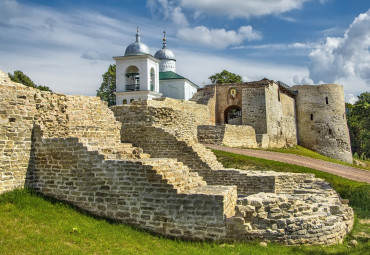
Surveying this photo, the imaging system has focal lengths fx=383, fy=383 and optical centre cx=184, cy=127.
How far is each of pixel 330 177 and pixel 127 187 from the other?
38.0ft

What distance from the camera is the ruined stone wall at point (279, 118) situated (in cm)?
3309

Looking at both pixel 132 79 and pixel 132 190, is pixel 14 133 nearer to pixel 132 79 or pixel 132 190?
pixel 132 190

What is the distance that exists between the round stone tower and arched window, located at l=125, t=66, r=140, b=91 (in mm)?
19239

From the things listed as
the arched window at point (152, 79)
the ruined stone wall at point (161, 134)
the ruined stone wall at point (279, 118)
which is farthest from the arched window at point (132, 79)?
the ruined stone wall at point (161, 134)

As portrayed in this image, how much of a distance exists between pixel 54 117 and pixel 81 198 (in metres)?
2.53

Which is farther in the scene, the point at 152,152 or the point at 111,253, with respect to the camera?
the point at 152,152

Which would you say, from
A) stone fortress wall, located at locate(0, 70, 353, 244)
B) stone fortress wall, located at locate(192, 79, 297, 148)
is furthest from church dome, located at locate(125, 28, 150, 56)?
stone fortress wall, located at locate(0, 70, 353, 244)

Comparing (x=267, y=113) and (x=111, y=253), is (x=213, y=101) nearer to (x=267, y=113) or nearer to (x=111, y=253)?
(x=267, y=113)

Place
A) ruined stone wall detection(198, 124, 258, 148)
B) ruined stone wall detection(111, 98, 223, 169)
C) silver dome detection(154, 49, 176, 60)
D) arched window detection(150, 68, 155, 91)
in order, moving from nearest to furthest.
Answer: ruined stone wall detection(111, 98, 223, 169)
ruined stone wall detection(198, 124, 258, 148)
arched window detection(150, 68, 155, 91)
silver dome detection(154, 49, 176, 60)

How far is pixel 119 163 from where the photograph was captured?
9188 mm

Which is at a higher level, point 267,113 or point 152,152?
point 267,113

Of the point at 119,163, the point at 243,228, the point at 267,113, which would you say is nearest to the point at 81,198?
the point at 119,163

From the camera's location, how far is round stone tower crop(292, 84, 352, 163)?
39.6 m

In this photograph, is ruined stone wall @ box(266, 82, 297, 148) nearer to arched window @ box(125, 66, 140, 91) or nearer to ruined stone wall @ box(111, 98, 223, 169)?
arched window @ box(125, 66, 140, 91)
